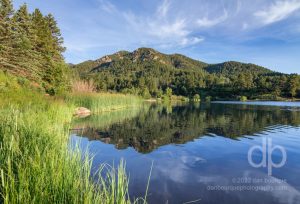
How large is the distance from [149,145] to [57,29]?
37.1 meters

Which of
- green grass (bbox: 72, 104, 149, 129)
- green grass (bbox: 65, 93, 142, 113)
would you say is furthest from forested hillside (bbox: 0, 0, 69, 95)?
green grass (bbox: 72, 104, 149, 129)

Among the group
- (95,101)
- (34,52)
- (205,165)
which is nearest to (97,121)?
(95,101)

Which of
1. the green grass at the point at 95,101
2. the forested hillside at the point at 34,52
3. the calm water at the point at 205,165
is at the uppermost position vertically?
the forested hillside at the point at 34,52

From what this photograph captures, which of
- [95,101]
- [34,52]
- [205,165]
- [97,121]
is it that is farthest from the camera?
[34,52]

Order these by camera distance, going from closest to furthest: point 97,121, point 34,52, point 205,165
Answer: point 205,165
point 97,121
point 34,52

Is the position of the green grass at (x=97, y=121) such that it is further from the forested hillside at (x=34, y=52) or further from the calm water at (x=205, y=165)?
the forested hillside at (x=34, y=52)

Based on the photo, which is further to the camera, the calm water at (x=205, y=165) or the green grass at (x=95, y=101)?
the green grass at (x=95, y=101)

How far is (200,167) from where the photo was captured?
24.3 feet

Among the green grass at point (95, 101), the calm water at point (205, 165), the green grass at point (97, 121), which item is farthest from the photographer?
the green grass at point (95, 101)

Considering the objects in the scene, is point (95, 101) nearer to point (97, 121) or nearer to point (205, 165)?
point (97, 121)

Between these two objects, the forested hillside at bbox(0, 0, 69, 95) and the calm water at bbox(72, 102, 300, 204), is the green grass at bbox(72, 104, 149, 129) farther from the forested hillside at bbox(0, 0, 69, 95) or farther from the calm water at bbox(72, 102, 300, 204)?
the forested hillside at bbox(0, 0, 69, 95)

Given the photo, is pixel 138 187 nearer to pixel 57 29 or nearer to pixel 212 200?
pixel 212 200

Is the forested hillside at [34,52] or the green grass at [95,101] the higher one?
the forested hillside at [34,52]

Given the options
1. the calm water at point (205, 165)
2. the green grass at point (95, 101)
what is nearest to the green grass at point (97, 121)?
the calm water at point (205, 165)
